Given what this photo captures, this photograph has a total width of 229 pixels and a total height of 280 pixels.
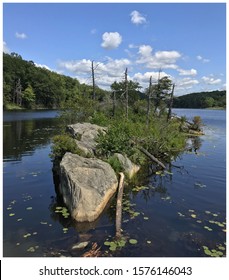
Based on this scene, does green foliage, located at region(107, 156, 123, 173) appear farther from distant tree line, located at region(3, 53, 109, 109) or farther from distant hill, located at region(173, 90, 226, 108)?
distant hill, located at region(173, 90, 226, 108)

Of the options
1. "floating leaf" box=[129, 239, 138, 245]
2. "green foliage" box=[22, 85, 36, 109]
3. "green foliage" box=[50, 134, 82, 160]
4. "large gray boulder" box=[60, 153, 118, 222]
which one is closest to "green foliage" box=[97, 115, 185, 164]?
"green foliage" box=[50, 134, 82, 160]

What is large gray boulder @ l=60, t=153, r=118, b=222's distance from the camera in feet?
27.7

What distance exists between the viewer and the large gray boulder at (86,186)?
8.44m

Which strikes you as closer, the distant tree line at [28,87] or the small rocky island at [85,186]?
the small rocky island at [85,186]

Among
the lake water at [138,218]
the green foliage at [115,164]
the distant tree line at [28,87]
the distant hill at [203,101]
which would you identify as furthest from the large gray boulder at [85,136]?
the distant hill at [203,101]

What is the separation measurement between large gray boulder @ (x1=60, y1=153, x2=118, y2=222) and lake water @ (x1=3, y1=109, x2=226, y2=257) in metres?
0.34

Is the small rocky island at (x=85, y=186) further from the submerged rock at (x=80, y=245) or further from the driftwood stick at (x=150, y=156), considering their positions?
the driftwood stick at (x=150, y=156)

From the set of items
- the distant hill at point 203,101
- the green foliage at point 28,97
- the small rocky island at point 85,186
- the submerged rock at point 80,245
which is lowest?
the submerged rock at point 80,245

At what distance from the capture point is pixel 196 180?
43.1ft

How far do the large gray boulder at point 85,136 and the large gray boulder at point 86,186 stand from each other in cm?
215

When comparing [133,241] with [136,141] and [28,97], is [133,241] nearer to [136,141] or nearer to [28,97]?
[136,141]

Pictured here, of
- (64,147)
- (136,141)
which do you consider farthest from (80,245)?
(136,141)

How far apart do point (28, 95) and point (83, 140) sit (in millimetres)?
88486

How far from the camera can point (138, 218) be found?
8680 mm
